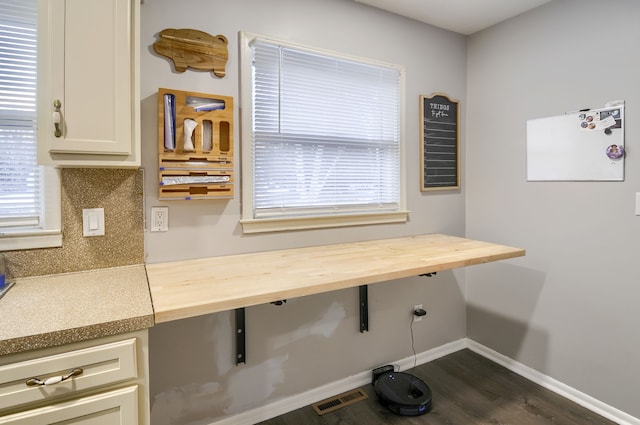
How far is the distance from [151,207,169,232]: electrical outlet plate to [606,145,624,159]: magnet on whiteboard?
240cm

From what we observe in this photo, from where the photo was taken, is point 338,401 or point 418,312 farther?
point 418,312

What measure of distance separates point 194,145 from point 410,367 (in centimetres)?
209

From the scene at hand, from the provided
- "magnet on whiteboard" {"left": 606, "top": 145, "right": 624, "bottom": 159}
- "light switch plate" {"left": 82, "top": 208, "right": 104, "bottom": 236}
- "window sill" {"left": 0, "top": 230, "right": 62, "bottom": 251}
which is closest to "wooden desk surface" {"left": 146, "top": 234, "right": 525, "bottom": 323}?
"light switch plate" {"left": 82, "top": 208, "right": 104, "bottom": 236}

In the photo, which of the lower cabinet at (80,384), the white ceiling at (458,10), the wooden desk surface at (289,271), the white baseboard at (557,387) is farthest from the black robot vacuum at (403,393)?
the white ceiling at (458,10)

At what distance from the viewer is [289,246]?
204 cm

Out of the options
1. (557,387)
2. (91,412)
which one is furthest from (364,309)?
(91,412)

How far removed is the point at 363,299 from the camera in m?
2.26

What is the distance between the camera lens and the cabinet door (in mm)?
946

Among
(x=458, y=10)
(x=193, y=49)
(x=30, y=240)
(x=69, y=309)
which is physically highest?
(x=458, y=10)

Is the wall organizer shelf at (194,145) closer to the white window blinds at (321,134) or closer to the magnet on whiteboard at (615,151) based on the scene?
the white window blinds at (321,134)

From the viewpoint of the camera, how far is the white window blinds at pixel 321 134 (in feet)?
6.36

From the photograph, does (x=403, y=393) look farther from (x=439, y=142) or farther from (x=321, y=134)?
(x=439, y=142)

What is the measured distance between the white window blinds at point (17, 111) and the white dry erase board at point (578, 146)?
9.12 ft

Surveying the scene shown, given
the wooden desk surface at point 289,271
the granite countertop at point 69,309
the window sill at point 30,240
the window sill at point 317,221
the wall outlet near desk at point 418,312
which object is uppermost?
the window sill at point 317,221
